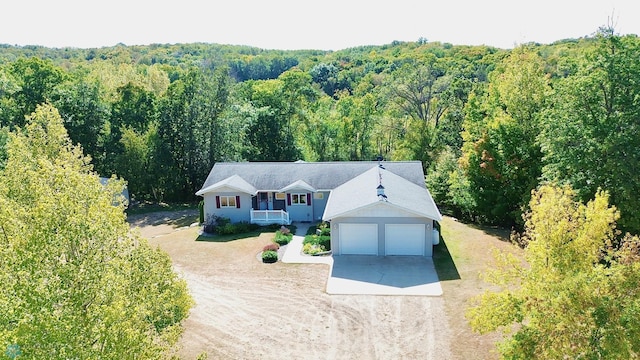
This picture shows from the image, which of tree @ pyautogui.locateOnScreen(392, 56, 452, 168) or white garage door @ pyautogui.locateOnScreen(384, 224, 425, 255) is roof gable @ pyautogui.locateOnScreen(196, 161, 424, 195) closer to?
white garage door @ pyautogui.locateOnScreen(384, 224, 425, 255)

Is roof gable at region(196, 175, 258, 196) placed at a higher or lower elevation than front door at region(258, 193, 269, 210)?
higher

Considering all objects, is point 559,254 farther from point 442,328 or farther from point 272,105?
point 272,105

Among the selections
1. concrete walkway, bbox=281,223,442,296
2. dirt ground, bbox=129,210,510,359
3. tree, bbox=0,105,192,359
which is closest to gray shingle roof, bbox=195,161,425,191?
concrete walkway, bbox=281,223,442,296

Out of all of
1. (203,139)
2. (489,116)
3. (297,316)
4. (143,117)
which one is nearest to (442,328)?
(297,316)

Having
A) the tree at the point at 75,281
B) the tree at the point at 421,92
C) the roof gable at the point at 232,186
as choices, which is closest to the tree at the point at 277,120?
the tree at the point at 421,92

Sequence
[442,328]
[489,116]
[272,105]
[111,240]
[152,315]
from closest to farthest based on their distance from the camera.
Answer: [111,240]
[152,315]
[442,328]
[489,116]
[272,105]

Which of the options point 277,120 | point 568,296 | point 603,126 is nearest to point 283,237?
point 603,126

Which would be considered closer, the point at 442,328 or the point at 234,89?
the point at 442,328

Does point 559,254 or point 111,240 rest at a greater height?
point 111,240
